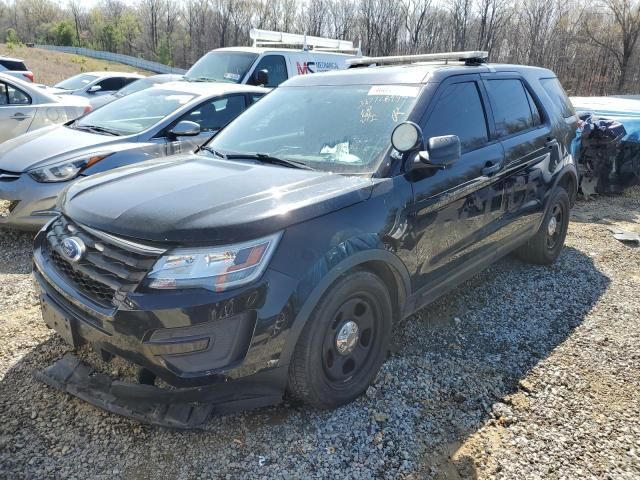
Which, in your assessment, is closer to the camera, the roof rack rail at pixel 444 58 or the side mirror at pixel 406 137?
the side mirror at pixel 406 137

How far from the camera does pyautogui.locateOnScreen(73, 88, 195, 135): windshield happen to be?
223 inches

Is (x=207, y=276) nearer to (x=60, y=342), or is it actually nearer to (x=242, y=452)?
(x=242, y=452)

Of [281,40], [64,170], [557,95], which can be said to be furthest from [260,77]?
[557,95]

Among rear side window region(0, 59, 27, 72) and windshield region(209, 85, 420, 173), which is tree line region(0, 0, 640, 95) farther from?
windshield region(209, 85, 420, 173)

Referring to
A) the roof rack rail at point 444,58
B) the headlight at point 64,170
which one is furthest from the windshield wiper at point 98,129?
the roof rack rail at point 444,58

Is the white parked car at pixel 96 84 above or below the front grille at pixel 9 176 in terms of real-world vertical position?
above

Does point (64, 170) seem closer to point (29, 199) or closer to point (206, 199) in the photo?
point (29, 199)

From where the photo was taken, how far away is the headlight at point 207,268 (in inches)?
87.9

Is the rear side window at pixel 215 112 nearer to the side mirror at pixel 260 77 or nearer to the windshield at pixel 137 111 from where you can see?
the windshield at pixel 137 111

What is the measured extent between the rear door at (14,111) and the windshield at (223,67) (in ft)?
8.95

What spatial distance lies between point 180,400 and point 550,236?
12.9 ft

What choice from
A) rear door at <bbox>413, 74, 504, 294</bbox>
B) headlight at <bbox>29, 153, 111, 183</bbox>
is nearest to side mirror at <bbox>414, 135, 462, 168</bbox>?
rear door at <bbox>413, 74, 504, 294</bbox>

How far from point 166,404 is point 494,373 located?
2.04m

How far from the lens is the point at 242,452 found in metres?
2.53
